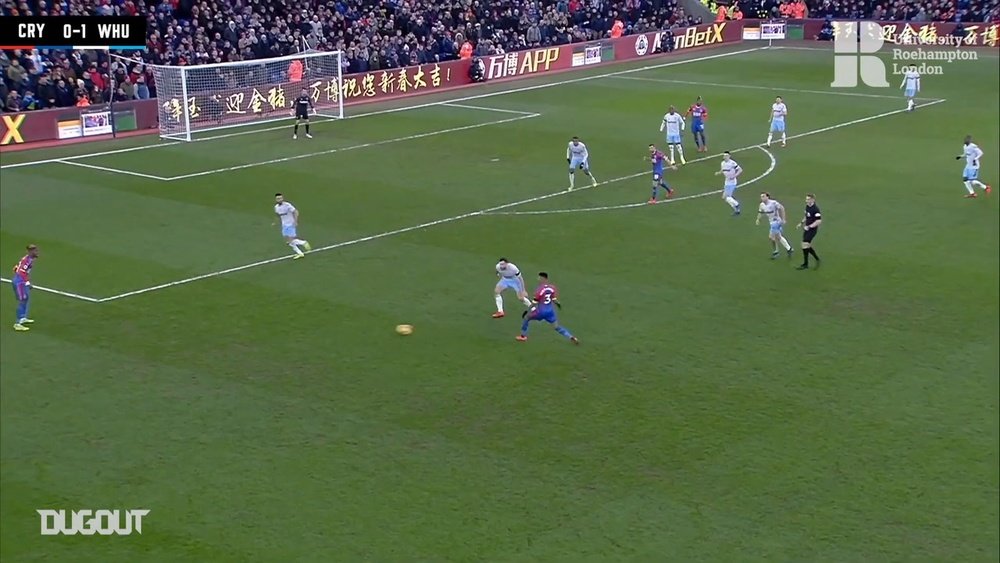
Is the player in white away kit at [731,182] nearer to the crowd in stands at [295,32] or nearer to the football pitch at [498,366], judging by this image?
the football pitch at [498,366]

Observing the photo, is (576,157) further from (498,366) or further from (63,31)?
(63,31)

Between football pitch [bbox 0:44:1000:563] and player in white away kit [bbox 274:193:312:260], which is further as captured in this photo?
player in white away kit [bbox 274:193:312:260]

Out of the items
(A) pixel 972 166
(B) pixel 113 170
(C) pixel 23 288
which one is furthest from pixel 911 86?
(C) pixel 23 288

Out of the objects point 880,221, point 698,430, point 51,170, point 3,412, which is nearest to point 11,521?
point 3,412

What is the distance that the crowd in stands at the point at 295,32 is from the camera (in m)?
46.3

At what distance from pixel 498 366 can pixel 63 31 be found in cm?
2330

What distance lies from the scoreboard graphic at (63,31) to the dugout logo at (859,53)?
37.9 metres

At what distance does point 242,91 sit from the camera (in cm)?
4994

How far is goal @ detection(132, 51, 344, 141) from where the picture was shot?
1852 inches

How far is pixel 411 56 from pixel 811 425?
43.5 m

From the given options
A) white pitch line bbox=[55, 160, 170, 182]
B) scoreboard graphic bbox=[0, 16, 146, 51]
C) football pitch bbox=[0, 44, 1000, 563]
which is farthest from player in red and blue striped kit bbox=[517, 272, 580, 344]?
scoreboard graphic bbox=[0, 16, 146, 51]

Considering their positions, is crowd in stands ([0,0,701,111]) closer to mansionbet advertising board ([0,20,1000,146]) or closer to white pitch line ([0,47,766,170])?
mansionbet advertising board ([0,20,1000,146])

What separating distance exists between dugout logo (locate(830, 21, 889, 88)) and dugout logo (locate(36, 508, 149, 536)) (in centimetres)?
5343

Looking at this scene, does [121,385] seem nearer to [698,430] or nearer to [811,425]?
[698,430]
